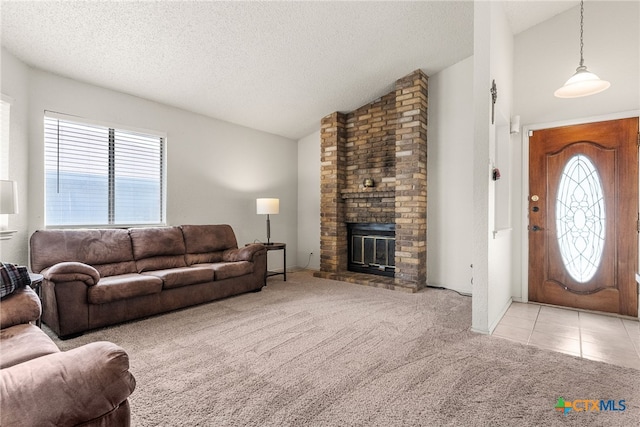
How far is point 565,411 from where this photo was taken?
1758 millimetres

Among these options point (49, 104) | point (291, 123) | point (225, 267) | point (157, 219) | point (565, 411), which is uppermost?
point (291, 123)

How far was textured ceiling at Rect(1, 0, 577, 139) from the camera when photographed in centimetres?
281

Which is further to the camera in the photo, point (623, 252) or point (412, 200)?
point (412, 200)

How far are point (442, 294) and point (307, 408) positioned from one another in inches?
119

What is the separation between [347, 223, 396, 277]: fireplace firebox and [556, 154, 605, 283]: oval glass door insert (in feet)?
6.97

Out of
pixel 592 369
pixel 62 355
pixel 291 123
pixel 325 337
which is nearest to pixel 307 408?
pixel 325 337

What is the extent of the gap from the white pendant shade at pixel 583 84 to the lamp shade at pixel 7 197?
4613 millimetres

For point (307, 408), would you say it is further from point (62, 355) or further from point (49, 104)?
point (49, 104)

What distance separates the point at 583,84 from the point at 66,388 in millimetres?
3831

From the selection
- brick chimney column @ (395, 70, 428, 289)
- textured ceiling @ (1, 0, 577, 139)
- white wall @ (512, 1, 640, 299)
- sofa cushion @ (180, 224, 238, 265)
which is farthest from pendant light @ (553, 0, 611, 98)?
sofa cushion @ (180, 224, 238, 265)

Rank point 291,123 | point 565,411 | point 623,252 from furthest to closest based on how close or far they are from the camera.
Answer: point 291,123 → point 623,252 → point 565,411

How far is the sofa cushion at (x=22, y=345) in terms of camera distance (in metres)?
1.43

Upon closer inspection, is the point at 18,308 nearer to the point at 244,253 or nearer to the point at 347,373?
the point at 347,373

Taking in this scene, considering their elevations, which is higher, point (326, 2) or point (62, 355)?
point (326, 2)
